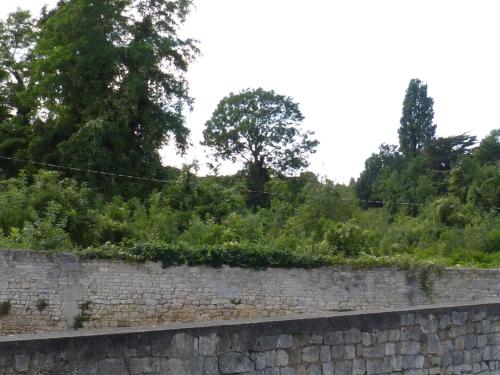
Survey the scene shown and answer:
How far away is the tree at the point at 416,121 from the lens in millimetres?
58344

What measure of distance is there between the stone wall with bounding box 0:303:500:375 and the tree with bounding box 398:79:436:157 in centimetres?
5145

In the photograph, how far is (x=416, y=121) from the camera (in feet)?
193

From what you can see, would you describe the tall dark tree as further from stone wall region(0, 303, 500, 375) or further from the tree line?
stone wall region(0, 303, 500, 375)

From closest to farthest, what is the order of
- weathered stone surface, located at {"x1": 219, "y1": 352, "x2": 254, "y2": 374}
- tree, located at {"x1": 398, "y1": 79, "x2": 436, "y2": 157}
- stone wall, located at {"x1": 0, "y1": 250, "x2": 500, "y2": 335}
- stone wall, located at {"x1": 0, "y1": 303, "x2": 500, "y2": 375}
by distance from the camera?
1. stone wall, located at {"x1": 0, "y1": 303, "x2": 500, "y2": 375}
2. weathered stone surface, located at {"x1": 219, "y1": 352, "x2": 254, "y2": 374}
3. stone wall, located at {"x1": 0, "y1": 250, "x2": 500, "y2": 335}
4. tree, located at {"x1": 398, "y1": 79, "x2": 436, "y2": 157}

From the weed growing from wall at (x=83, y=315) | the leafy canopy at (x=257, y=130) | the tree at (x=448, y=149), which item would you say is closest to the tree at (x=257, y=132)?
the leafy canopy at (x=257, y=130)

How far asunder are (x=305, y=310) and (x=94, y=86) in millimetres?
12044

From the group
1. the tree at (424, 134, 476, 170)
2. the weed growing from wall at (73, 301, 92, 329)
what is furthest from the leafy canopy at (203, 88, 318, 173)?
the weed growing from wall at (73, 301, 92, 329)

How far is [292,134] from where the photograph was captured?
143 feet

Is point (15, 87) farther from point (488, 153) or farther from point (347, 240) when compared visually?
point (488, 153)

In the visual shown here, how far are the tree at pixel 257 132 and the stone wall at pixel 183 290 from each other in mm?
22843

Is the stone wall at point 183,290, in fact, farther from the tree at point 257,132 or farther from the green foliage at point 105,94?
the tree at point 257,132

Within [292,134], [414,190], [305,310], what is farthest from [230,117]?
[305,310]

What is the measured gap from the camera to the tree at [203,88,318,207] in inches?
1686

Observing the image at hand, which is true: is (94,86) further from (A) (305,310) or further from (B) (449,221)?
(B) (449,221)
